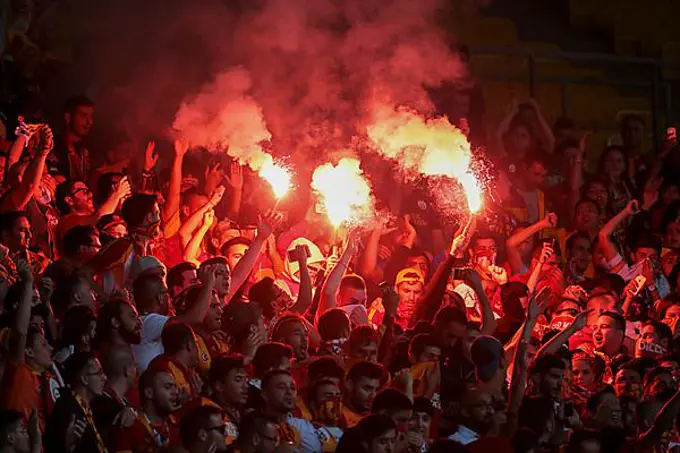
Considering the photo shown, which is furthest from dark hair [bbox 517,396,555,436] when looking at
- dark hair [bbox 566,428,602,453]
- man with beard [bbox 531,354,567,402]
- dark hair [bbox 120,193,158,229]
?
dark hair [bbox 120,193,158,229]

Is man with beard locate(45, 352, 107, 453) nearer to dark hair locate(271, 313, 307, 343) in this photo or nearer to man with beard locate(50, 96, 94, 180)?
dark hair locate(271, 313, 307, 343)

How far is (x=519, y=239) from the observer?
10.5 metres

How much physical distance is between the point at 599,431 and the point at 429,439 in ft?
3.37

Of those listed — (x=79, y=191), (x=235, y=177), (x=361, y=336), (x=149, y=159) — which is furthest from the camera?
(x=235, y=177)

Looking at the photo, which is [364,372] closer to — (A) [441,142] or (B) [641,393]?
(B) [641,393]

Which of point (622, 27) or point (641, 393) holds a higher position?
point (622, 27)

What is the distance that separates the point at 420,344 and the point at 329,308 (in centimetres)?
77

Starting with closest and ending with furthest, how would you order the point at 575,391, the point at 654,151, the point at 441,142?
1. the point at 575,391
2. the point at 441,142
3. the point at 654,151

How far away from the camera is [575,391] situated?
8.80 m

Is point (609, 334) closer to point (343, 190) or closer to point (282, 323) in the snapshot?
point (343, 190)

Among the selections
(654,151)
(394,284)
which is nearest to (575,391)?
(394,284)

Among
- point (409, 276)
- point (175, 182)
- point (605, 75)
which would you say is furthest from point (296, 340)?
point (605, 75)

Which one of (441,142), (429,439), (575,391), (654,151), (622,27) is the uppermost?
(622,27)

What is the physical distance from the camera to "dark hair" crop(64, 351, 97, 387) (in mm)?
6738
